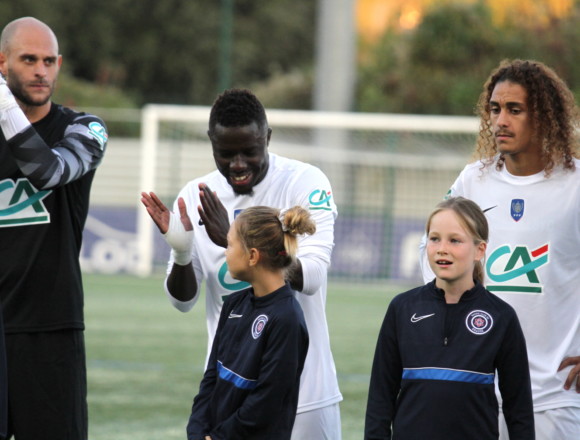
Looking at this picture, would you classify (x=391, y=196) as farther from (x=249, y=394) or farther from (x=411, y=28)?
(x=249, y=394)

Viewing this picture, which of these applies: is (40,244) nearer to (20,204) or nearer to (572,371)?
(20,204)

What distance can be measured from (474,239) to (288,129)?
57.1 ft

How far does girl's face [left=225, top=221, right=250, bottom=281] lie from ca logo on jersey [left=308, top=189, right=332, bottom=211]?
480 millimetres

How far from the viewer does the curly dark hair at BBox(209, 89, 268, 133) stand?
176 inches

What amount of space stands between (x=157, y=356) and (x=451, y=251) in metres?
7.23

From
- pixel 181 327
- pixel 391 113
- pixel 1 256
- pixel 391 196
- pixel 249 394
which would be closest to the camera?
pixel 249 394

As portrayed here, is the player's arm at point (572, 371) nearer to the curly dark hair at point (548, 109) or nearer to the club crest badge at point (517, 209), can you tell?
the club crest badge at point (517, 209)

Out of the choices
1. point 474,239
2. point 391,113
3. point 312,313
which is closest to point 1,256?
point 312,313

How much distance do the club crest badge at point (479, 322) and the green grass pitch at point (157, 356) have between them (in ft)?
11.7

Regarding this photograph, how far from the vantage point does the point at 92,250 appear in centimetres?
2047

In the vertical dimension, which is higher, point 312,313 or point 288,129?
point 288,129

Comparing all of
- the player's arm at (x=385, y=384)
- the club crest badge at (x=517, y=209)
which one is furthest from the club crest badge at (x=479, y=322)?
the club crest badge at (x=517, y=209)

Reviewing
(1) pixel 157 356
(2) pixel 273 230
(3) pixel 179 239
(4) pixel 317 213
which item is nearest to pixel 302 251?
(4) pixel 317 213

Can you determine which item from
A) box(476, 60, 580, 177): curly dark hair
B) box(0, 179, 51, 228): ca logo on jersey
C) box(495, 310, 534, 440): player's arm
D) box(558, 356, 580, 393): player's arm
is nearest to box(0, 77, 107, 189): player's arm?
box(0, 179, 51, 228): ca logo on jersey
